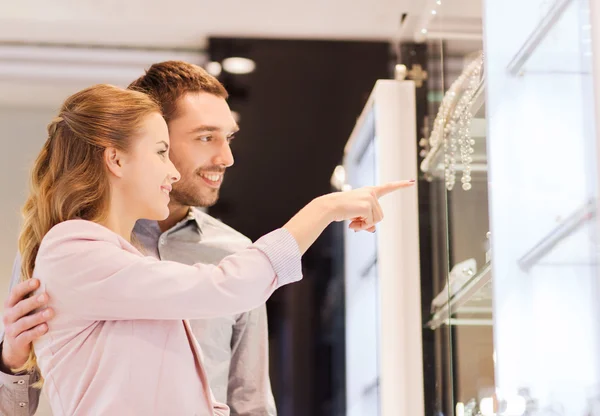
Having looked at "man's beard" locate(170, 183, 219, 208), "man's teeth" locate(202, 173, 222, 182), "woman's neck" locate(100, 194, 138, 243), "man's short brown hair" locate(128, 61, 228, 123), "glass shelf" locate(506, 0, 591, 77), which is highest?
A: "man's short brown hair" locate(128, 61, 228, 123)

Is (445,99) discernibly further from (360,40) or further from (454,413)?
(360,40)

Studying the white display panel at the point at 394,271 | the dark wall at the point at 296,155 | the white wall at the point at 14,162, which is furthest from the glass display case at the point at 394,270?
the white wall at the point at 14,162

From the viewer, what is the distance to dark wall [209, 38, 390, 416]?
372 centimetres

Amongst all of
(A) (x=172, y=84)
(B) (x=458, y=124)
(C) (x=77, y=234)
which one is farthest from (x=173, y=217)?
(C) (x=77, y=234)

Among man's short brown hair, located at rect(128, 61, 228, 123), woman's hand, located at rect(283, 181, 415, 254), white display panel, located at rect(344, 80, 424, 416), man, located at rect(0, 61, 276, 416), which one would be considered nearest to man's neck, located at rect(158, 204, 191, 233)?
man, located at rect(0, 61, 276, 416)

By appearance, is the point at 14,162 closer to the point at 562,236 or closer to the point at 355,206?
the point at 355,206

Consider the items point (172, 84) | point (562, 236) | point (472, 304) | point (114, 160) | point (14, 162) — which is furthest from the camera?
point (14, 162)

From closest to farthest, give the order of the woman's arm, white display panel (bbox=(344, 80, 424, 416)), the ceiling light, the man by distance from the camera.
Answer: the woman's arm, the man, white display panel (bbox=(344, 80, 424, 416)), the ceiling light

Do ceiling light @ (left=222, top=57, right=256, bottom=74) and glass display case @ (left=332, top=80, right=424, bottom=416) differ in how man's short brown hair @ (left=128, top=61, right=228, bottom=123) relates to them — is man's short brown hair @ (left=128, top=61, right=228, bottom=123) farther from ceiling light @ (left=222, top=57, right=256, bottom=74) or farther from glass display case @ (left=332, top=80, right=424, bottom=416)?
ceiling light @ (left=222, top=57, right=256, bottom=74)

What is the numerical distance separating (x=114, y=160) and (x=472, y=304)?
2.85ft

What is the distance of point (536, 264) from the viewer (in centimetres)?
153

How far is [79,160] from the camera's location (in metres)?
1.65

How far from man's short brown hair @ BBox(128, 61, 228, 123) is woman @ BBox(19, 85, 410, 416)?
0.79 meters

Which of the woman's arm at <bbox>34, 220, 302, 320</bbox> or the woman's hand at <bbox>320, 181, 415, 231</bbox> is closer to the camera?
the woman's arm at <bbox>34, 220, 302, 320</bbox>
